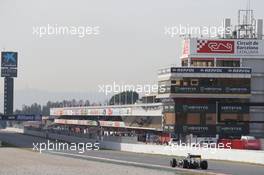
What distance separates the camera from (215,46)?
4094 inches

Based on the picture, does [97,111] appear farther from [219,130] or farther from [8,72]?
[219,130]

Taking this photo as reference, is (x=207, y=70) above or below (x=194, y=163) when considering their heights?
above

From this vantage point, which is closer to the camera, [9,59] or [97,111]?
[97,111]

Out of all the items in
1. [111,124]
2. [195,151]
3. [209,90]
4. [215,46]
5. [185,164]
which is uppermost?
[215,46]

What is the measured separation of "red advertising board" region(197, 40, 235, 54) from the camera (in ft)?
342

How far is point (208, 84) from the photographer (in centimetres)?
10200

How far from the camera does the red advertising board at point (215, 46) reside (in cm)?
10412

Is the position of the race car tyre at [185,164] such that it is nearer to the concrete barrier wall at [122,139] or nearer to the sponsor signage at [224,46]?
the concrete barrier wall at [122,139]

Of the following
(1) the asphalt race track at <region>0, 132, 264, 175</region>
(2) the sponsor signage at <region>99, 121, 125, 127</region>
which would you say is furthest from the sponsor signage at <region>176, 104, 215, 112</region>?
(2) the sponsor signage at <region>99, 121, 125, 127</region>

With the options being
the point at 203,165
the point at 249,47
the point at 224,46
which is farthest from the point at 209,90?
the point at 203,165

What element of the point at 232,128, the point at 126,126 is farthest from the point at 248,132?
the point at 126,126

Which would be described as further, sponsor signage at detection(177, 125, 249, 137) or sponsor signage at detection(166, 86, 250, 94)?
sponsor signage at detection(166, 86, 250, 94)

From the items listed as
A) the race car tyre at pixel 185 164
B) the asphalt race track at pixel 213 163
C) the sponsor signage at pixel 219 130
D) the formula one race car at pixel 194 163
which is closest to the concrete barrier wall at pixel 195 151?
the asphalt race track at pixel 213 163

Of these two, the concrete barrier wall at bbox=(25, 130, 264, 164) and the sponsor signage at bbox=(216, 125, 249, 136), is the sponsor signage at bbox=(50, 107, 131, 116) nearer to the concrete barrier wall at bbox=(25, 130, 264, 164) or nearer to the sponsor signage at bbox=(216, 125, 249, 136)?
the concrete barrier wall at bbox=(25, 130, 264, 164)
